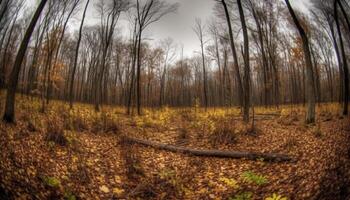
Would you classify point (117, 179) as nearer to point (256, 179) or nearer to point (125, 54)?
point (256, 179)

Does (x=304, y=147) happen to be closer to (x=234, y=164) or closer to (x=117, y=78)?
(x=234, y=164)

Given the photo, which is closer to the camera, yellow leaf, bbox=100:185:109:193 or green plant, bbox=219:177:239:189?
yellow leaf, bbox=100:185:109:193

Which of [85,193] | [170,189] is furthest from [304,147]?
[85,193]

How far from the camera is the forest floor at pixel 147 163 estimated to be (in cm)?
285

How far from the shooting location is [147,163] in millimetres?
5172

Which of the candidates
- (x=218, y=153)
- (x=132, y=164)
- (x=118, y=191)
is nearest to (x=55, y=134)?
(x=132, y=164)

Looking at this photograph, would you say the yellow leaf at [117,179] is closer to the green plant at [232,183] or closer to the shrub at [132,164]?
the shrub at [132,164]

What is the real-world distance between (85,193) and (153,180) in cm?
139

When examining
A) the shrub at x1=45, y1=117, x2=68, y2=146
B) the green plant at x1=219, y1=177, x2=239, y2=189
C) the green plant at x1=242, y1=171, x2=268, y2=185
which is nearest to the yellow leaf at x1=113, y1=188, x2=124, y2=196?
the green plant at x1=219, y1=177, x2=239, y2=189

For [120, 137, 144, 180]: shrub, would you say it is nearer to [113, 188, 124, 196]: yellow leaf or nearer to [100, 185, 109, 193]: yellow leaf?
[113, 188, 124, 196]: yellow leaf

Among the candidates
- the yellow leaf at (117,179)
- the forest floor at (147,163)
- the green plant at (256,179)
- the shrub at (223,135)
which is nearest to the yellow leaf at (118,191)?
the forest floor at (147,163)

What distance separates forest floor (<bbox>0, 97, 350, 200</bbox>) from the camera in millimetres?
2854

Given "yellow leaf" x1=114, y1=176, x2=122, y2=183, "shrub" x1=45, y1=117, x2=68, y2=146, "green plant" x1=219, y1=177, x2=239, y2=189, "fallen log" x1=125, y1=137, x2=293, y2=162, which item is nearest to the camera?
"green plant" x1=219, y1=177, x2=239, y2=189

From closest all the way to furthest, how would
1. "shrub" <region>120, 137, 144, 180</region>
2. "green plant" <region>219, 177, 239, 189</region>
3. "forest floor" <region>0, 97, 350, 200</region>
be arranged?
1. "forest floor" <region>0, 97, 350, 200</region>
2. "green plant" <region>219, 177, 239, 189</region>
3. "shrub" <region>120, 137, 144, 180</region>
